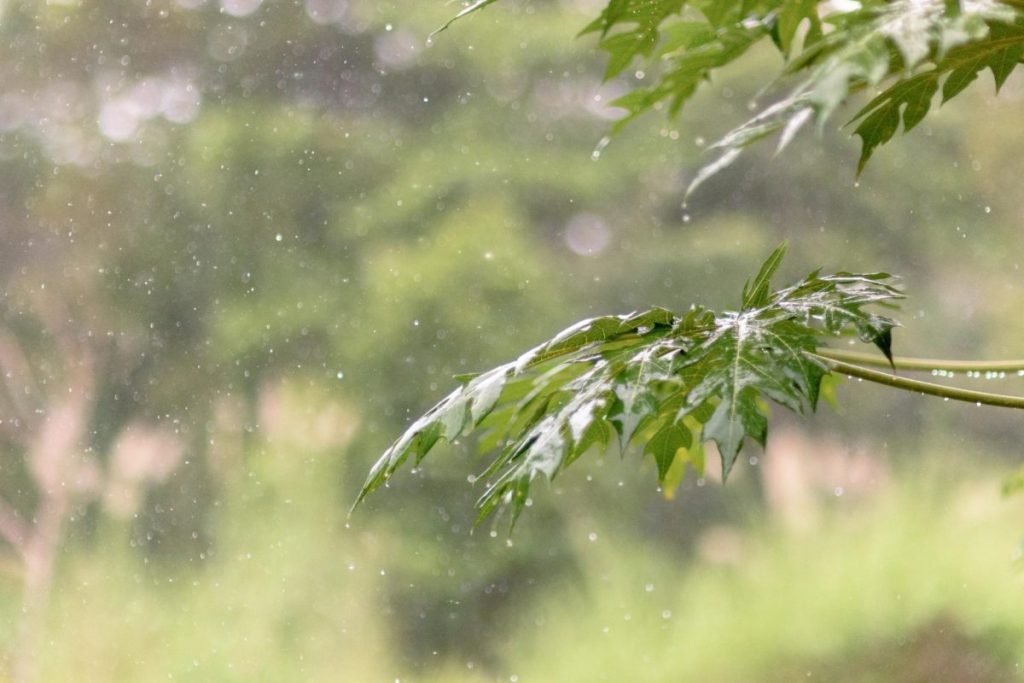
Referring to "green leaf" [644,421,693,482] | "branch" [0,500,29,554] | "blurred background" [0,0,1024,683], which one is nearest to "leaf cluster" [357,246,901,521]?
"green leaf" [644,421,693,482]

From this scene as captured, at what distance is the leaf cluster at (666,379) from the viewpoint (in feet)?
1.43

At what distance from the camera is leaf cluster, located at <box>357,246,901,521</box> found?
1.43 feet

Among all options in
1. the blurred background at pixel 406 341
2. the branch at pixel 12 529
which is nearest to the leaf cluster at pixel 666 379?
the blurred background at pixel 406 341

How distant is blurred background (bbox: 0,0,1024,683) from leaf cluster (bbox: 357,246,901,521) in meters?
1.58

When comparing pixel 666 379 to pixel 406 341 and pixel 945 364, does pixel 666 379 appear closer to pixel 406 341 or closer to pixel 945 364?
pixel 945 364

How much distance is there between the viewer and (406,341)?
7.24 ft

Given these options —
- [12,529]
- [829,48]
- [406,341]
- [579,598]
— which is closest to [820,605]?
[579,598]

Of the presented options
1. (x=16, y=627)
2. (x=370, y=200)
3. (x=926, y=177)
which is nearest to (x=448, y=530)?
(x=370, y=200)

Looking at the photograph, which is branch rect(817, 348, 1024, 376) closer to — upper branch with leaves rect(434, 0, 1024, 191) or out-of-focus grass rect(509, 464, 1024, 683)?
upper branch with leaves rect(434, 0, 1024, 191)

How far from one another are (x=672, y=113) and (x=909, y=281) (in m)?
1.79

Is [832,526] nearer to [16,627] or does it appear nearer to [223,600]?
[223,600]

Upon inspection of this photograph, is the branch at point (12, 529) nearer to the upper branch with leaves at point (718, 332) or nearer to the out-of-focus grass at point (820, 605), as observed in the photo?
the out-of-focus grass at point (820, 605)

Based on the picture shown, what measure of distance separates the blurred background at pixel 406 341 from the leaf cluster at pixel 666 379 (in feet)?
5.17

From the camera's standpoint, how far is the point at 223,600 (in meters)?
2.12
